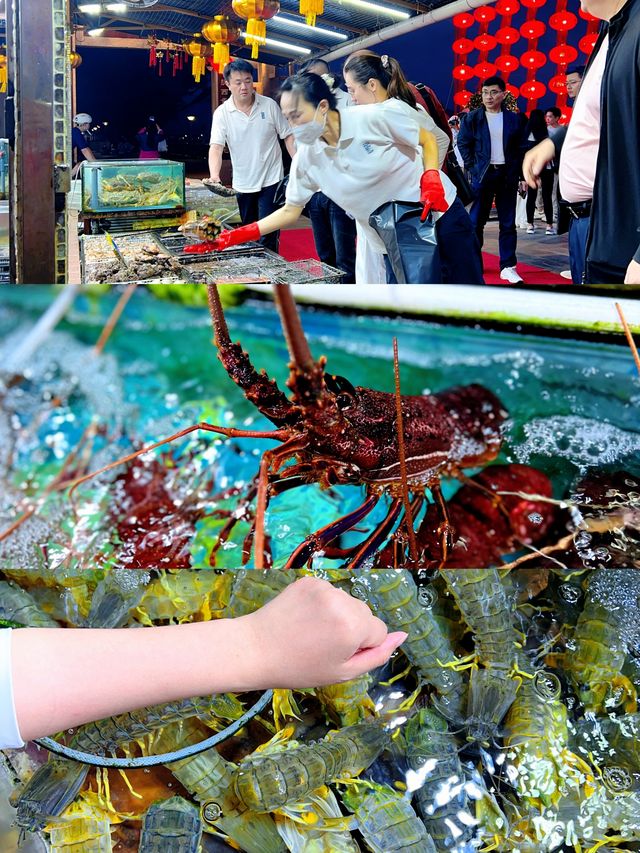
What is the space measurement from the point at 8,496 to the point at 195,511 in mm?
295

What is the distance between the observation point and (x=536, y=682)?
1353 millimetres

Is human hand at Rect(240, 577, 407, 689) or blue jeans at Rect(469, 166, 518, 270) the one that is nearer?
human hand at Rect(240, 577, 407, 689)

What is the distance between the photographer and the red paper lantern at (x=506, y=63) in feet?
4.07

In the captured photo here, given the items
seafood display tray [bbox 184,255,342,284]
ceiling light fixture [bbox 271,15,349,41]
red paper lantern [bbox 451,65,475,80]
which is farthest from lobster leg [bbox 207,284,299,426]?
red paper lantern [bbox 451,65,475,80]

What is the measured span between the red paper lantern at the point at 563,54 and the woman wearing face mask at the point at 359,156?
258 mm

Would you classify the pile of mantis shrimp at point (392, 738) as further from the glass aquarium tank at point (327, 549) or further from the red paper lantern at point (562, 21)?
the red paper lantern at point (562, 21)

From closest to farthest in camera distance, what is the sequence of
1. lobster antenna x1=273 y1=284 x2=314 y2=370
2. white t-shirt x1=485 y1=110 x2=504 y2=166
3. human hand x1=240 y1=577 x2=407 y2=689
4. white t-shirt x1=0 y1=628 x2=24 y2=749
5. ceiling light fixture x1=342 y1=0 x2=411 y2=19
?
white t-shirt x1=0 y1=628 x2=24 y2=749, human hand x1=240 y1=577 x2=407 y2=689, lobster antenna x1=273 y1=284 x2=314 y2=370, ceiling light fixture x1=342 y1=0 x2=411 y2=19, white t-shirt x1=485 y1=110 x2=504 y2=166

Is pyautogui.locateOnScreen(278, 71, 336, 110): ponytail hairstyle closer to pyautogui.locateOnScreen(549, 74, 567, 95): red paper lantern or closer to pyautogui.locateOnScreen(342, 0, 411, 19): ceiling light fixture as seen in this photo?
pyautogui.locateOnScreen(342, 0, 411, 19): ceiling light fixture

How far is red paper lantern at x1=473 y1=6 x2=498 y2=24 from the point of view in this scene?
1206mm

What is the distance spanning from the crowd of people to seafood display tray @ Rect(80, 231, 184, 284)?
12 cm

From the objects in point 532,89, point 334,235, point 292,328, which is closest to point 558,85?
point 532,89

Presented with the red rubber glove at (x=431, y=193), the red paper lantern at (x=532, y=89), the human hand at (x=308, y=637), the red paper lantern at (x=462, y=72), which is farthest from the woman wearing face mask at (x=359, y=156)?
the human hand at (x=308, y=637)

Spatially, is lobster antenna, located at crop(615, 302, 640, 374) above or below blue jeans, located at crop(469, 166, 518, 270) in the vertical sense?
below

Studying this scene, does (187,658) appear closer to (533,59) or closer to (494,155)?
A: (494,155)
